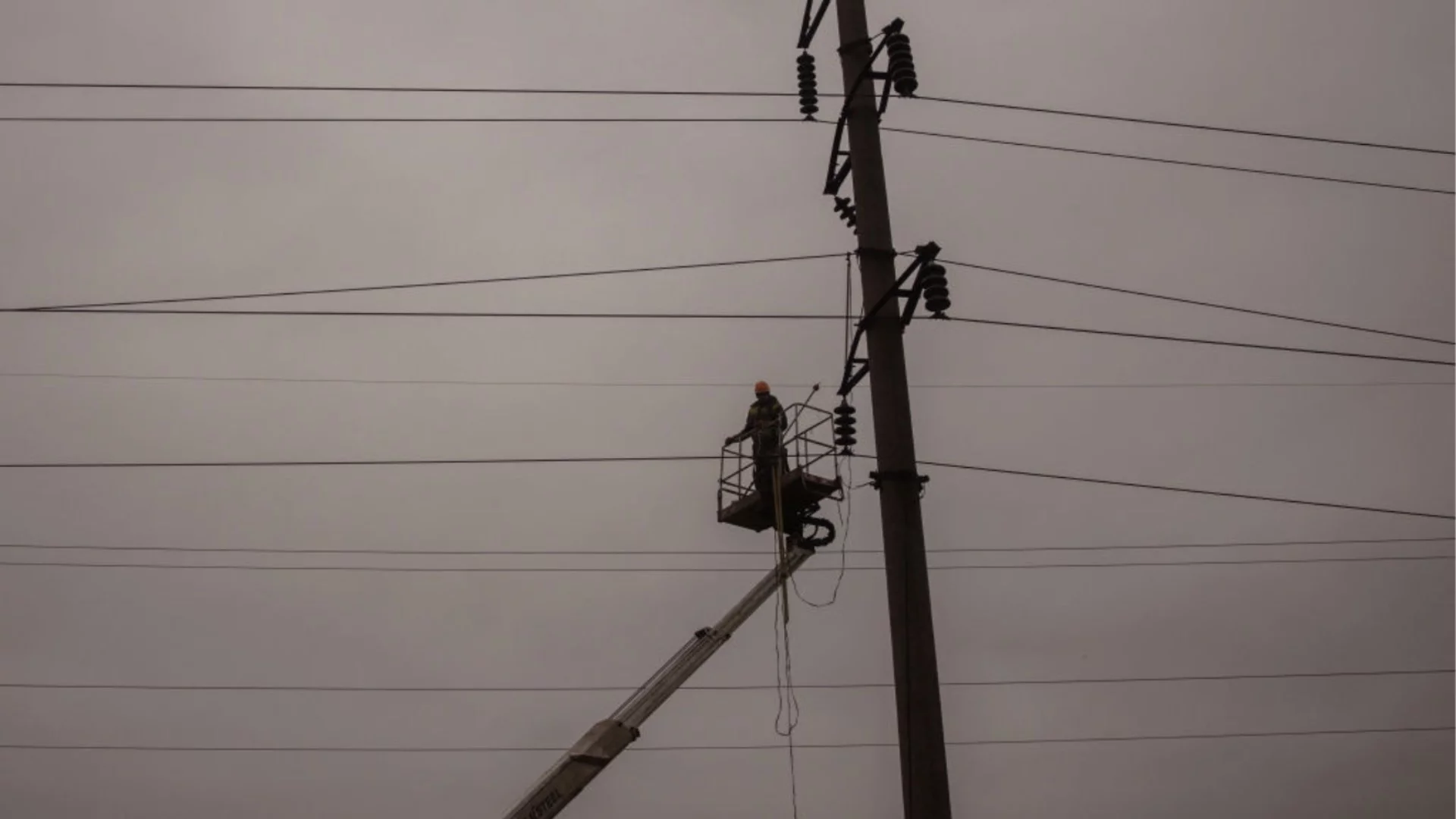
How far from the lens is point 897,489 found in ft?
36.8

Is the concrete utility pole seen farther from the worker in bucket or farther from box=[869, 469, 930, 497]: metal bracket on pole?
the worker in bucket

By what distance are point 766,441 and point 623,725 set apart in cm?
416

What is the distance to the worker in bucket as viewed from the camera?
15719 mm

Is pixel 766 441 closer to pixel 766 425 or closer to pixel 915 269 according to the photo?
pixel 766 425

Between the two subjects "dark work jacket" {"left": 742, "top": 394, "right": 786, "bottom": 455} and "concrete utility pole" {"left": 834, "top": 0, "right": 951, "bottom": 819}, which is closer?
"concrete utility pole" {"left": 834, "top": 0, "right": 951, "bottom": 819}

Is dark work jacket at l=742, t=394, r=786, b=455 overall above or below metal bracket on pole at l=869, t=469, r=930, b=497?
above

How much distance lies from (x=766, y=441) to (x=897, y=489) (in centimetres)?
494

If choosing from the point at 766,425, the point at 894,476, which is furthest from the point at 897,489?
the point at 766,425

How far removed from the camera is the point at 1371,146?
18.0 meters

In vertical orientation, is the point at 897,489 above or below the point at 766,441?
below

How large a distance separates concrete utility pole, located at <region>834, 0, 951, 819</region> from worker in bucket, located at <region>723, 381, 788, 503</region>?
3864 mm

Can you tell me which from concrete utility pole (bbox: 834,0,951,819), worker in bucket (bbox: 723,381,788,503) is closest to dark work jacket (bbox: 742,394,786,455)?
worker in bucket (bbox: 723,381,788,503)

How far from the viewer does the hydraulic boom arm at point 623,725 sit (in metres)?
14.3

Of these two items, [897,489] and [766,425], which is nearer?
[897,489]
